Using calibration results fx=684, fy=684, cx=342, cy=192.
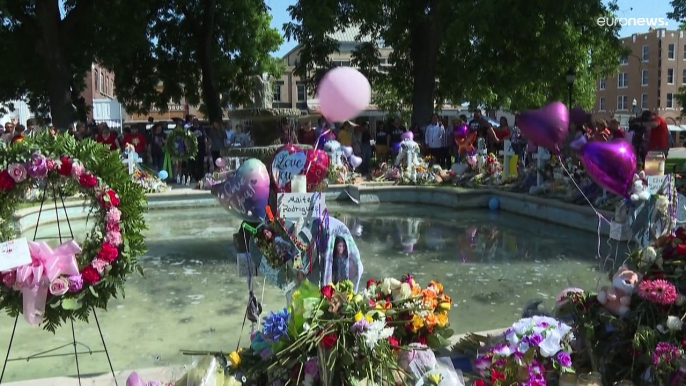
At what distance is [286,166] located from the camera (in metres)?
4.48

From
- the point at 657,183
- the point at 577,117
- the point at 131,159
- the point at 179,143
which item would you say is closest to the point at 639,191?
the point at 657,183

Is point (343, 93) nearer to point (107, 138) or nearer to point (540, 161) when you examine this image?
point (540, 161)

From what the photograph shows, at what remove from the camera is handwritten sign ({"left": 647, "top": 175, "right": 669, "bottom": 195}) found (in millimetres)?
→ 4867

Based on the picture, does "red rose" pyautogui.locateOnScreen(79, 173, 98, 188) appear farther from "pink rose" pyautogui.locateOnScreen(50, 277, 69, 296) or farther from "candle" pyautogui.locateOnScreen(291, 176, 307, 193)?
"candle" pyautogui.locateOnScreen(291, 176, 307, 193)

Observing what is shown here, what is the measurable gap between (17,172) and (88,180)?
1.10 feet

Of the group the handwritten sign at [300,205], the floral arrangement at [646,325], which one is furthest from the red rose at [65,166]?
the floral arrangement at [646,325]

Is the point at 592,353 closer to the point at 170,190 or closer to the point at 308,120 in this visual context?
the point at 170,190

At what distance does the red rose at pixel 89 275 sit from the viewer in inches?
133

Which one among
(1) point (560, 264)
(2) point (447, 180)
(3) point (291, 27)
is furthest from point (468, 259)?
(3) point (291, 27)

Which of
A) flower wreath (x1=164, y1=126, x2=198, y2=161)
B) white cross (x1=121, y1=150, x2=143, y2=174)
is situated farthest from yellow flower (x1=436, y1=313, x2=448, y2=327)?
flower wreath (x1=164, y1=126, x2=198, y2=161)

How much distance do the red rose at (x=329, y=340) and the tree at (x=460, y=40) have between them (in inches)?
519

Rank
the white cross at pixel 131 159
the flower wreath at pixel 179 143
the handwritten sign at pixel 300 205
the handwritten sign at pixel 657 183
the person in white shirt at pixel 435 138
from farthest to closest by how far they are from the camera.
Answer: the person in white shirt at pixel 435 138 < the flower wreath at pixel 179 143 < the white cross at pixel 131 159 < the handwritten sign at pixel 657 183 < the handwritten sign at pixel 300 205

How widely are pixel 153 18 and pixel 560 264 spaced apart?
18.2m

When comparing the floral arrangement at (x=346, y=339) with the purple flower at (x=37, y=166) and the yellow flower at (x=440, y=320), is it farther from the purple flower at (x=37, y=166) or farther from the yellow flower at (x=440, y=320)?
the purple flower at (x=37, y=166)
